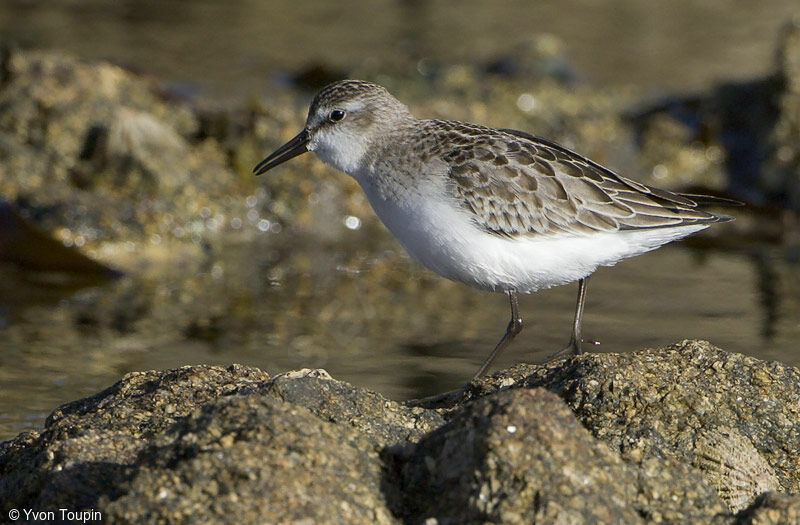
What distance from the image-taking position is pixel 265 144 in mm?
9703

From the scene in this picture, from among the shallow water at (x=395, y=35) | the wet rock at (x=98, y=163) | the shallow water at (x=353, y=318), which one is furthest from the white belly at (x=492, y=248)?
the shallow water at (x=395, y=35)

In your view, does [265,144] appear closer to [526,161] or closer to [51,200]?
[51,200]

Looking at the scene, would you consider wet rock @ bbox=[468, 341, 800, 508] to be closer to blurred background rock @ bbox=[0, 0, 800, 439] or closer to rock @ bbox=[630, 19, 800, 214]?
blurred background rock @ bbox=[0, 0, 800, 439]

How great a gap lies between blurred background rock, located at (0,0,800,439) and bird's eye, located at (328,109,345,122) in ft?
4.72

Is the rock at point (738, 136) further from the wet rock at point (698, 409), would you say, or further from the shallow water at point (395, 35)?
the wet rock at point (698, 409)

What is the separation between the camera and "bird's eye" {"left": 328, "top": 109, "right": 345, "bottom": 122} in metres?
6.05

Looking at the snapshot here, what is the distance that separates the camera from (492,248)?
212 inches

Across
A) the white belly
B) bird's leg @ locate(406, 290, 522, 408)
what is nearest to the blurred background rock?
bird's leg @ locate(406, 290, 522, 408)

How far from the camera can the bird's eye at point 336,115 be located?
19.8ft

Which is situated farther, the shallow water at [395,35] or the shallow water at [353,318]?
the shallow water at [395,35]

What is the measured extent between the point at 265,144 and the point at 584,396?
20.2ft

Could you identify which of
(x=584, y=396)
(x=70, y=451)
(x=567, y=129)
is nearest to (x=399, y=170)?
(x=584, y=396)

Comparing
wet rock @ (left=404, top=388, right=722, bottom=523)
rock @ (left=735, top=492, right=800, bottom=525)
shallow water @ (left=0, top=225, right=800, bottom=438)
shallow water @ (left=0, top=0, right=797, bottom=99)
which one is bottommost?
rock @ (left=735, top=492, right=800, bottom=525)

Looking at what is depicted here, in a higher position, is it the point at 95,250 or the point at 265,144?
the point at 265,144
